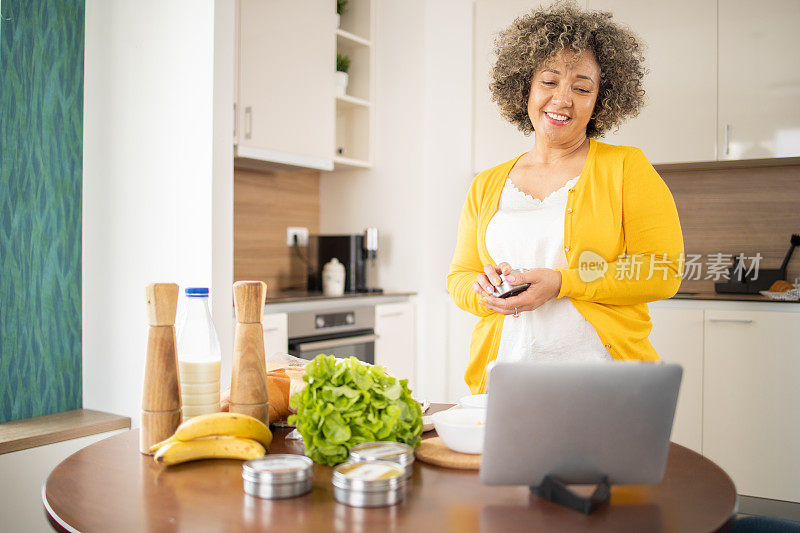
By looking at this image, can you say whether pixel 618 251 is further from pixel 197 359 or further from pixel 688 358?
pixel 688 358

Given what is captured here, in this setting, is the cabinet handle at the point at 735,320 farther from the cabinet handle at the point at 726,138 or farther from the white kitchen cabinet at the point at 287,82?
the white kitchen cabinet at the point at 287,82

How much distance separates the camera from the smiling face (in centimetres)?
164

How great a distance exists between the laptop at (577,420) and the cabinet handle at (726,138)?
2699 millimetres

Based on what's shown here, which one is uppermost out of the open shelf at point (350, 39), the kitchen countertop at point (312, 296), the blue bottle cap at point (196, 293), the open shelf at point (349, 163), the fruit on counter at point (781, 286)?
the open shelf at point (350, 39)

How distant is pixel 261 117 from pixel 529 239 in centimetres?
178

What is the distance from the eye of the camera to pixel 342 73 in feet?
12.0

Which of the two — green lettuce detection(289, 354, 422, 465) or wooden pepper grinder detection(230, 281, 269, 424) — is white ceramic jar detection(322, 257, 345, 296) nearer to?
wooden pepper grinder detection(230, 281, 269, 424)

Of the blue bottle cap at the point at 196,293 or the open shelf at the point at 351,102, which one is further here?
the open shelf at the point at 351,102

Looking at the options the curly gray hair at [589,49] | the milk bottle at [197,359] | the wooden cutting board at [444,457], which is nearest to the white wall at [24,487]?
the milk bottle at [197,359]

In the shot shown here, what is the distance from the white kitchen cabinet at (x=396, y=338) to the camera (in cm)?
346

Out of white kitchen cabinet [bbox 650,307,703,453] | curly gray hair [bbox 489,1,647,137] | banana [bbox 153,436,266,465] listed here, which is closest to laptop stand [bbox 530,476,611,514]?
banana [bbox 153,436,266,465]

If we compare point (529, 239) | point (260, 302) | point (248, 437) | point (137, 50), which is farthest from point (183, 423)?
point (137, 50)

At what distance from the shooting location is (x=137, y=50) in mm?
2652

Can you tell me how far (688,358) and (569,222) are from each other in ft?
5.85
